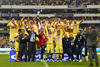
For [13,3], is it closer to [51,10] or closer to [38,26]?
[51,10]

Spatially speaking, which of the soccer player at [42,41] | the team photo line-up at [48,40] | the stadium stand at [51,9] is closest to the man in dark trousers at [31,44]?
the team photo line-up at [48,40]

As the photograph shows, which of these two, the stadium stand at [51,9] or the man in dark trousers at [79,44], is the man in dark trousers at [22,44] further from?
the stadium stand at [51,9]

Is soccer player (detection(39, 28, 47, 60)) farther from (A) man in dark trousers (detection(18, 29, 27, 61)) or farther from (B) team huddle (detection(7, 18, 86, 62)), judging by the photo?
(A) man in dark trousers (detection(18, 29, 27, 61))

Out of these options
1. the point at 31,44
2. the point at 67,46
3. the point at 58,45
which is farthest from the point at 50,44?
the point at 31,44

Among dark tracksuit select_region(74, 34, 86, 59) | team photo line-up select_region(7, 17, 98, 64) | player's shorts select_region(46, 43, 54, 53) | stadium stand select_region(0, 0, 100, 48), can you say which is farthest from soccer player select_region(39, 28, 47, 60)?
stadium stand select_region(0, 0, 100, 48)

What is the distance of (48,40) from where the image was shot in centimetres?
1377

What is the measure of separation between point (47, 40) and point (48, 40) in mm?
63

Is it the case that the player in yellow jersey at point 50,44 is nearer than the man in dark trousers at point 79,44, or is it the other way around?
the man in dark trousers at point 79,44

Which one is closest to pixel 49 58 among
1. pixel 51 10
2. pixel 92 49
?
pixel 92 49

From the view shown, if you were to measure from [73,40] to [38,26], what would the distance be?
2.56 meters

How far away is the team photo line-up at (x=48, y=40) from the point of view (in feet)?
43.0

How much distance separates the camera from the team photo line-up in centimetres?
1310

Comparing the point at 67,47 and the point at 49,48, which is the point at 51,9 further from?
the point at 67,47

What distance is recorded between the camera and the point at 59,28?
1416cm
